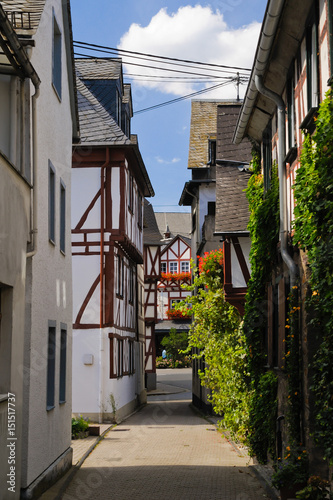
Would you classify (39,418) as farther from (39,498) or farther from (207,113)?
(207,113)

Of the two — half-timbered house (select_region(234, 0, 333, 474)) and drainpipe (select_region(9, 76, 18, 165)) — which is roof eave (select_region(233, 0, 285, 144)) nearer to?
half-timbered house (select_region(234, 0, 333, 474))

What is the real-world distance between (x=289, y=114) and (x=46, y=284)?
4678 mm

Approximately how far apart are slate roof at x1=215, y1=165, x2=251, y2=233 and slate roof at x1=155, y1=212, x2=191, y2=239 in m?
67.0

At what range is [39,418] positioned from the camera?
10.9 metres

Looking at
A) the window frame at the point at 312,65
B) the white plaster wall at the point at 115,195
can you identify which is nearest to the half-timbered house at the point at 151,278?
the white plaster wall at the point at 115,195

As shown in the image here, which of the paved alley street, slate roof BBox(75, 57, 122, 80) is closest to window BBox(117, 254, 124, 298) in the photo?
the paved alley street

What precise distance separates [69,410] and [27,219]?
5377 millimetres

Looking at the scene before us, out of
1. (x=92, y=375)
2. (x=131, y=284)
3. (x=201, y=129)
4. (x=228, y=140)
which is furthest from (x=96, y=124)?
(x=201, y=129)

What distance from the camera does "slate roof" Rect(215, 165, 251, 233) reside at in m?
17.2

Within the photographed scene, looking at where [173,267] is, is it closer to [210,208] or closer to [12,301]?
[210,208]

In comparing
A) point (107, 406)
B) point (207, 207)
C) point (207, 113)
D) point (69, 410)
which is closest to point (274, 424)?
point (69, 410)

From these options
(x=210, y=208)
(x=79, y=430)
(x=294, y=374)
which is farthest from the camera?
(x=210, y=208)

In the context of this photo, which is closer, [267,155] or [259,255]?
[259,255]

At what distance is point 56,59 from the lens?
45.1 feet
